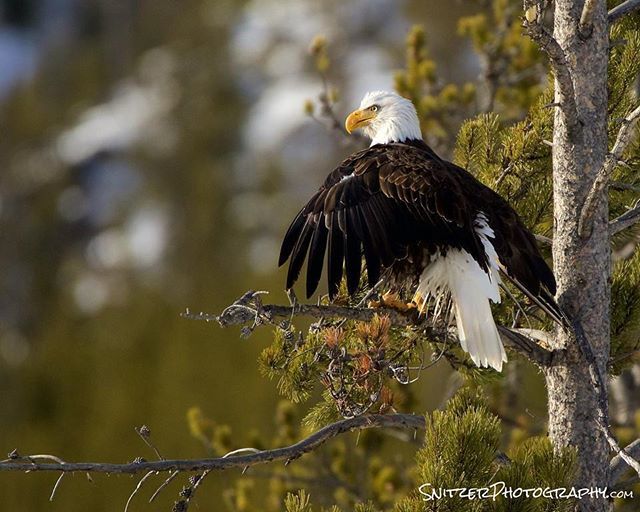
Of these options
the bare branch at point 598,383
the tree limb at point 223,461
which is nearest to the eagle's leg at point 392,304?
the tree limb at point 223,461

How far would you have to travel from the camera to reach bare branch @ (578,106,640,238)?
11.0 ft

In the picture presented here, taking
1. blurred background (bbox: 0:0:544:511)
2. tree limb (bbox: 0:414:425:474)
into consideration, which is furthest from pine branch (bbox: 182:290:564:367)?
blurred background (bbox: 0:0:544:511)

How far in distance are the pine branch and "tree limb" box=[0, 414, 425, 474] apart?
35 centimetres

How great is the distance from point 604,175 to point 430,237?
2.25ft

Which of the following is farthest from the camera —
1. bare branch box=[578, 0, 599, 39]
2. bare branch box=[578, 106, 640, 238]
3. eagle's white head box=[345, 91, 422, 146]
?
eagle's white head box=[345, 91, 422, 146]

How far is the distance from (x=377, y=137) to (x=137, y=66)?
49.9 metres

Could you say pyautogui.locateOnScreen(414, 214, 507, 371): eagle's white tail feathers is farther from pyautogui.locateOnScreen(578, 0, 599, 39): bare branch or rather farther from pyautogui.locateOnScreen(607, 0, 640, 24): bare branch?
pyautogui.locateOnScreen(607, 0, 640, 24): bare branch

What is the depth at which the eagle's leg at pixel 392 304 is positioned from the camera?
3.91 m

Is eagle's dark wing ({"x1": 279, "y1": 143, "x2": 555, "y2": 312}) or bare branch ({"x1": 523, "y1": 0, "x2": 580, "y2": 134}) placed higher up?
bare branch ({"x1": 523, "y1": 0, "x2": 580, "y2": 134})

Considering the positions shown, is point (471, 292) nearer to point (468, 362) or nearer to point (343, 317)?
point (468, 362)

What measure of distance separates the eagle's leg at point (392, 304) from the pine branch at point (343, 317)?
0.03 meters

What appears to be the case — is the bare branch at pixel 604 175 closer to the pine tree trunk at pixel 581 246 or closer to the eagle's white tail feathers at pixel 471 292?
the pine tree trunk at pixel 581 246

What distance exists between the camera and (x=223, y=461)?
322 cm

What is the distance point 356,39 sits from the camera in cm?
4166
